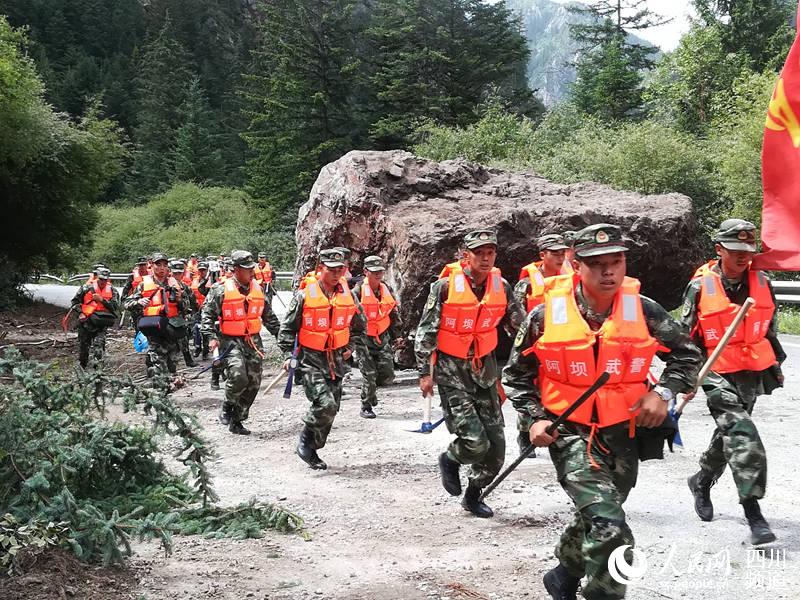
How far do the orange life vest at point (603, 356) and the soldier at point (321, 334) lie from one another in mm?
3715

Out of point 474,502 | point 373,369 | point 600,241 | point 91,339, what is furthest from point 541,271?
point 91,339

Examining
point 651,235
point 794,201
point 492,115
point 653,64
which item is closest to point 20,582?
point 794,201

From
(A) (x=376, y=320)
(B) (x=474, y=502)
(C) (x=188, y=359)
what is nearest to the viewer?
(B) (x=474, y=502)

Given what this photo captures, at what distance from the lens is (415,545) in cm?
497

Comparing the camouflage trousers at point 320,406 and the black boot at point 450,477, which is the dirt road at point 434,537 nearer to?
the black boot at point 450,477

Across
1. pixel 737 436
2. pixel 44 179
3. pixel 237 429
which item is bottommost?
pixel 237 429

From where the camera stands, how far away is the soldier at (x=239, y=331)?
8898mm

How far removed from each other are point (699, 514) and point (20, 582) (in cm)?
426

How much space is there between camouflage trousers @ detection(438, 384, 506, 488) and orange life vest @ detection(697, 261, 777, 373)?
64.3 inches

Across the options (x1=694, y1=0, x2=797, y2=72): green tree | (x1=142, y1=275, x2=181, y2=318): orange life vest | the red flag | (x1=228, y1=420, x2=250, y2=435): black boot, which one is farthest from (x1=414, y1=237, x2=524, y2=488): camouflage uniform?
(x1=694, y1=0, x2=797, y2=72): green tree

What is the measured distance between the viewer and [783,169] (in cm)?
446

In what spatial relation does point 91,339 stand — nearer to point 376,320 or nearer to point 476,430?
point 376,320

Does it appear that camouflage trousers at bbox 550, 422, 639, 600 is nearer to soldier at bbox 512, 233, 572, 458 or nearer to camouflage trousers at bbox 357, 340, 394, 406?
soldier at bbox 512, 233, 572, 458

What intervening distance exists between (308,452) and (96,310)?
7.59 metres
